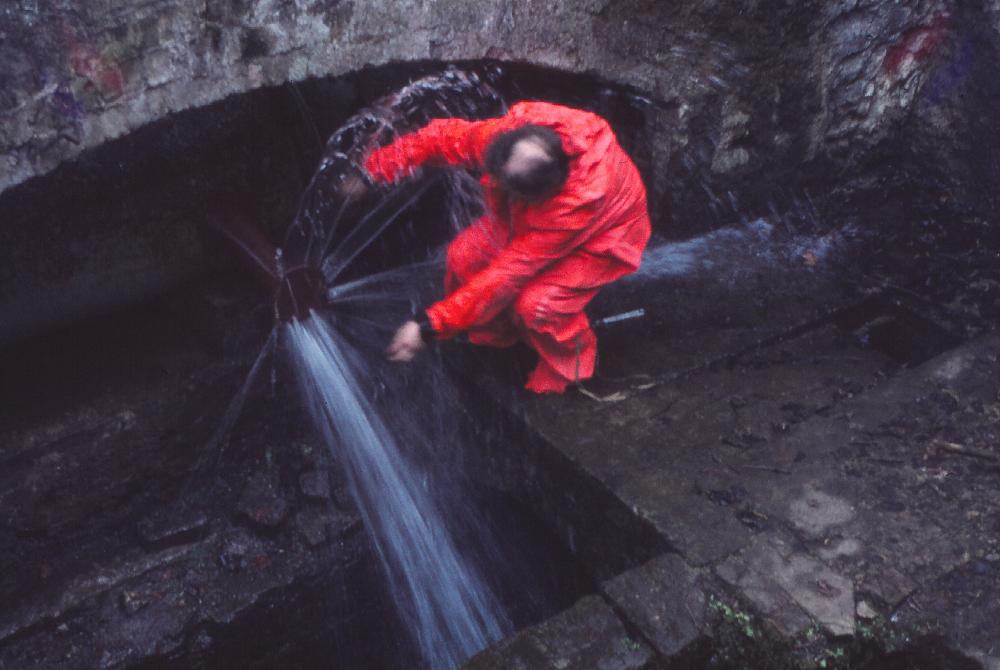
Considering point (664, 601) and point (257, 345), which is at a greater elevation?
point (257, 345)

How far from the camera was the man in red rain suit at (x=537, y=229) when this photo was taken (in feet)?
10.6

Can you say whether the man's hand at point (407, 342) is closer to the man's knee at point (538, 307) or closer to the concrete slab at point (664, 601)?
the man's knee at point (538, 307)

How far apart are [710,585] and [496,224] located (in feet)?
5.87

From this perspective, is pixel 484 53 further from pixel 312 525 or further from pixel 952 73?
pixel 952 73

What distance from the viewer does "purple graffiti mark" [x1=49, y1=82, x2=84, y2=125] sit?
2.65 meters

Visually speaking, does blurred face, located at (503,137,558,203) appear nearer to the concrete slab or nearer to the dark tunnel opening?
the dark tunnel opening

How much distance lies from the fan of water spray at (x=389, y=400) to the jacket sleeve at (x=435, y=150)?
36 cm

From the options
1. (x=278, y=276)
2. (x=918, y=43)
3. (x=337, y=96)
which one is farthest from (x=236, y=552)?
(x=918, y=43)

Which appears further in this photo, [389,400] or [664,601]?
[389,400]

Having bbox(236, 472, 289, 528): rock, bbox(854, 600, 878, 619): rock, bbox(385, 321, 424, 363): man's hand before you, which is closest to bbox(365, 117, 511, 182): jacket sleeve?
bbox(385, 321, 424, 363): man's hand

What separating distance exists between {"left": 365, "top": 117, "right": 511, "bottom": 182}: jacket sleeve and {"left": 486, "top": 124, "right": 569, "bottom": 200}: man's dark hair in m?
0.27

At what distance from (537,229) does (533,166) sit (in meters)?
0.31

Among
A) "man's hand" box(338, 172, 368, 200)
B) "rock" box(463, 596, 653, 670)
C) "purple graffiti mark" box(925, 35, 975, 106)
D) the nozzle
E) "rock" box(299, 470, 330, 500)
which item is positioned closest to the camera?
"rock" box(463, 596, 653, 670)

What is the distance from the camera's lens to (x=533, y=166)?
10.2 ft
